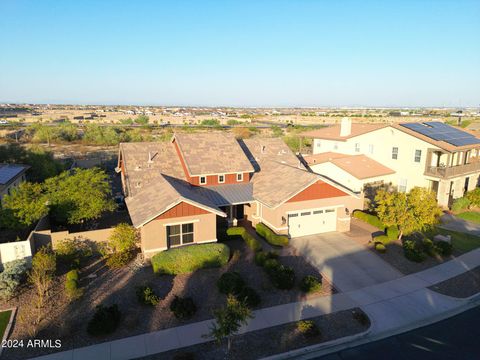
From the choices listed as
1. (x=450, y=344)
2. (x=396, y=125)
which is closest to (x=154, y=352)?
(x=450, y=344)

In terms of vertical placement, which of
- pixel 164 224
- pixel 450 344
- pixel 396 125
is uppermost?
pixel 396 125

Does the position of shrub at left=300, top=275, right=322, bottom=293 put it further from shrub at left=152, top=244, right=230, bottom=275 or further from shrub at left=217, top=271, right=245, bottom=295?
shrub at left=152, top=244, right=230, bottom=275

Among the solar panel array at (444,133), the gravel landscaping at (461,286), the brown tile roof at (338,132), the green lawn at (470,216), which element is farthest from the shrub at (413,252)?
the brown tile roof at (338,132)

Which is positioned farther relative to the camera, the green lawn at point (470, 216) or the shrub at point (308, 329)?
Answer: the green lawn at point (470, 216)

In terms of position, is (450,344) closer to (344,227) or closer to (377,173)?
(344,227)

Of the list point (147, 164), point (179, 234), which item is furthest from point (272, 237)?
point (147, 164)

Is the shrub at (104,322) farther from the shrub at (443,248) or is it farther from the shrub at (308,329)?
the shrub at (443,248)
